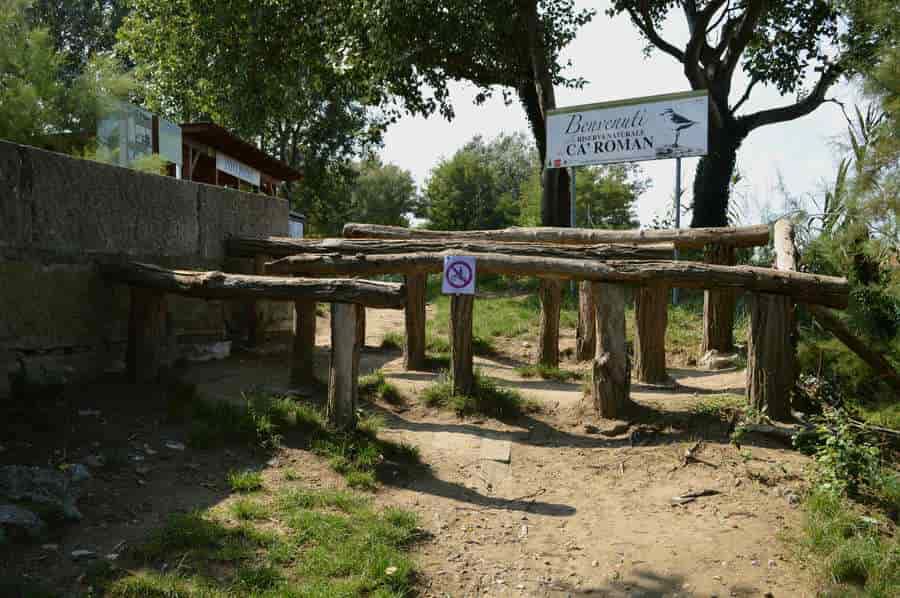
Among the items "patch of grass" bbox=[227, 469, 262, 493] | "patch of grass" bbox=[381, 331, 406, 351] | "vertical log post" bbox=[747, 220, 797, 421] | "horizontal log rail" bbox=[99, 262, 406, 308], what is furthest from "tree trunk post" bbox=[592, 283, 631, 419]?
"patch of grass" bbox=[381, 331, 406, 351]

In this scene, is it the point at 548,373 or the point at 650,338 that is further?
the point at 548,373

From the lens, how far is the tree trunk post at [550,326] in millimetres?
9055

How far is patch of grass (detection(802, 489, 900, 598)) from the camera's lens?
13.1 feet

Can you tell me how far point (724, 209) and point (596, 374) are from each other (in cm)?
977

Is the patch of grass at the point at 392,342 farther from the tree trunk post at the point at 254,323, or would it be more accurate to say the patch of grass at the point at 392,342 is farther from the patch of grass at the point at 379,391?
the patch of grass at the point at 379,391

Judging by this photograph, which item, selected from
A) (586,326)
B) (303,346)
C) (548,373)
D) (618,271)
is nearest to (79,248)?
(303,346)

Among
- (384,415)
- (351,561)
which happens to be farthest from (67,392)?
(351,561)

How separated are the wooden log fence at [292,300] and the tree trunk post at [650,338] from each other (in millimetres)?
3505

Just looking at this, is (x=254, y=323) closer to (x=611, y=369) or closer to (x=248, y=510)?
(x=611, y=369)

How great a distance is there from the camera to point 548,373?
8227 mm

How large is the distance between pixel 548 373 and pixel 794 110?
34.7 ft

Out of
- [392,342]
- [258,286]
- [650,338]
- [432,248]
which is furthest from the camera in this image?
[392,342]

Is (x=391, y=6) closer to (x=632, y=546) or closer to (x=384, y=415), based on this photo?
(x=384, y=415)

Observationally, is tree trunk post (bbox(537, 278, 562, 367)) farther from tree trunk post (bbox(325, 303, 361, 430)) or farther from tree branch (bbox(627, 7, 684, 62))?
tree branch (bbox(627, 7, 684, 62))
